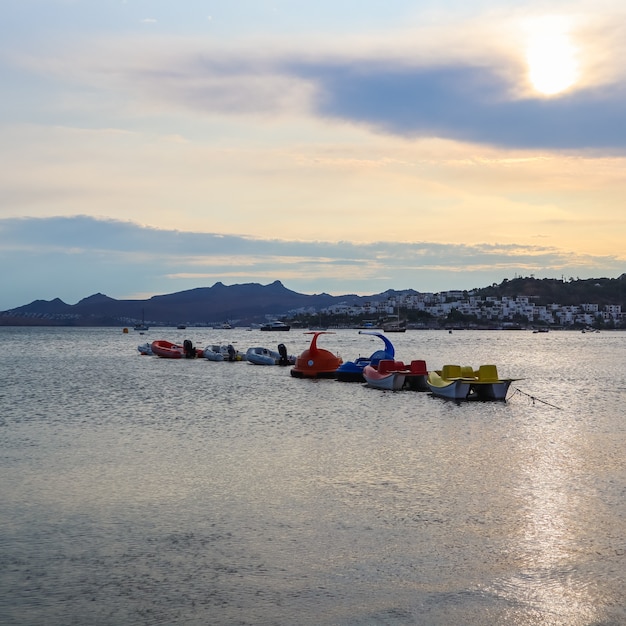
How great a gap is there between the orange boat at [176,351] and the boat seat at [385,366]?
45.1m

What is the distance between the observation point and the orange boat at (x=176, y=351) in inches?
3706

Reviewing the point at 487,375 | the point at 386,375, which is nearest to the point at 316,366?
the point at 386,375

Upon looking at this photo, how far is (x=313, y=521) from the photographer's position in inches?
630

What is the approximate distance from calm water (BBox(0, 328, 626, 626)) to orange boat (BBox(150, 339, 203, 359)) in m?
59.3

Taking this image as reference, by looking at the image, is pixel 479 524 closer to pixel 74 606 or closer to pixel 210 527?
pixel 210 527

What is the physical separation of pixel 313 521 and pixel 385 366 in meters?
35.4

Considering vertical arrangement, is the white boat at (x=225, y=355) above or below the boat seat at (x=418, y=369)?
below

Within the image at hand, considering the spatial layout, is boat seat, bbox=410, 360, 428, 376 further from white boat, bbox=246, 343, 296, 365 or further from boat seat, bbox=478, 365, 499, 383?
white boat, bbox=246, 343, 296, 365

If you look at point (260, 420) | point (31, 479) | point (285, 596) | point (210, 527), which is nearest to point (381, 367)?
point (260, 420)

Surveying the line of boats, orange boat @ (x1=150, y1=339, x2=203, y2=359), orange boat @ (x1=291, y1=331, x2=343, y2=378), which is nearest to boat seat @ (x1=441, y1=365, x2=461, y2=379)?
the line of boats

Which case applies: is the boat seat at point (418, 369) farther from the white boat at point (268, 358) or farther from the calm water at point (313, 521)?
the white boat at point (268, 358)

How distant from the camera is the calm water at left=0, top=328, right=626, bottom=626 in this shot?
11391 mm

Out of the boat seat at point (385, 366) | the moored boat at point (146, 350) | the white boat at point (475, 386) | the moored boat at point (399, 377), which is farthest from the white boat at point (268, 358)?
the white boat at point (475, 386)

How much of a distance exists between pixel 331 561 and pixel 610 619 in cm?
455
